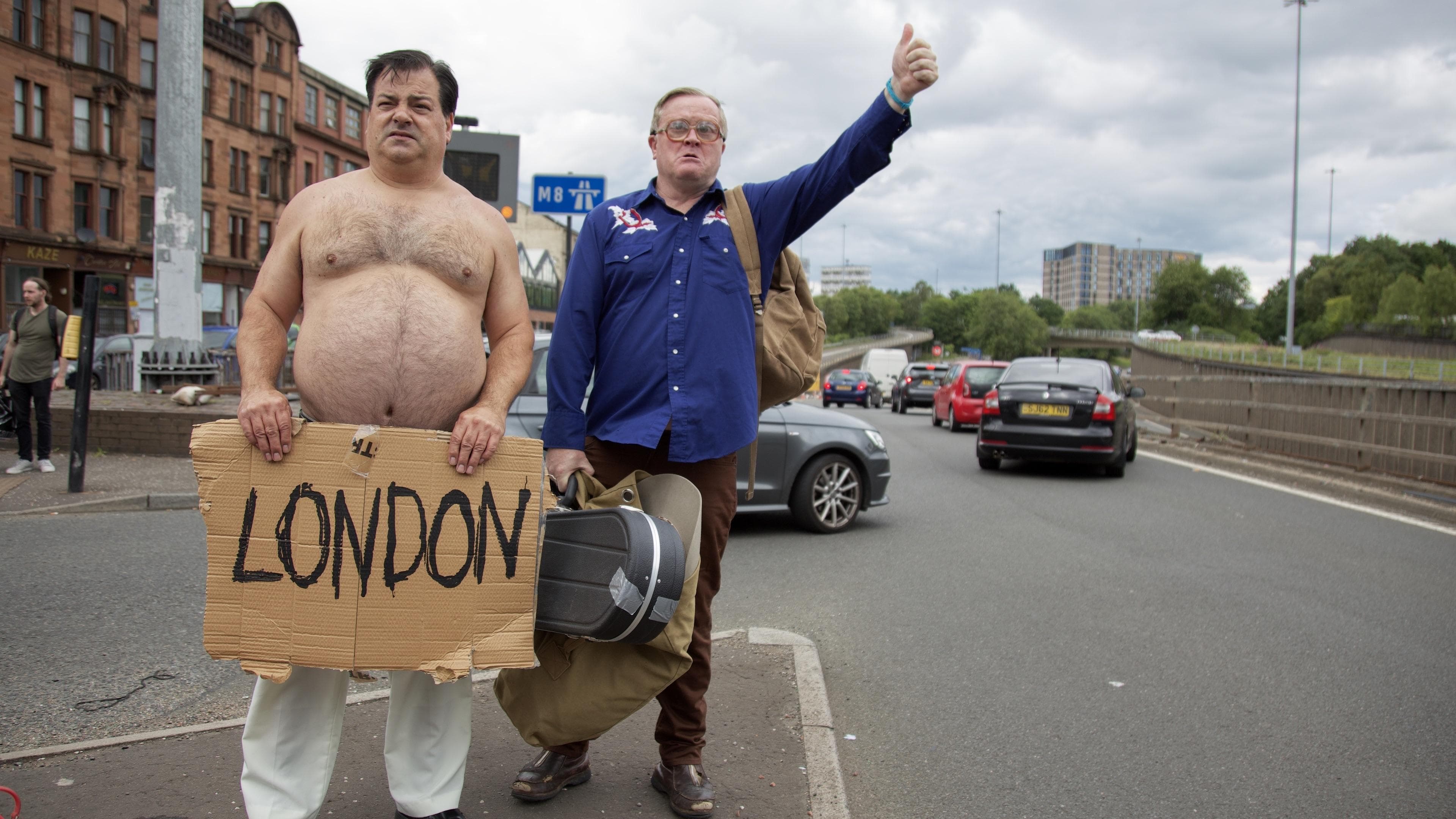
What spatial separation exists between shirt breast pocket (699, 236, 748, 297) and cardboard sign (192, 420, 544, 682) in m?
0.82

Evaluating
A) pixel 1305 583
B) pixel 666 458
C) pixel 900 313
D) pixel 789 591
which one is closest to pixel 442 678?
pixel 666 458

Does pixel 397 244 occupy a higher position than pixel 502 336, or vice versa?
pixel 397 244

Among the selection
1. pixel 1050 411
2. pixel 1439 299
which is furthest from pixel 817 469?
pixel 1439 299

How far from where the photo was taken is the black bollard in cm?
806

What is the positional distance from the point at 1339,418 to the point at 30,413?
586 inches

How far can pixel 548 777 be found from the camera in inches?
117

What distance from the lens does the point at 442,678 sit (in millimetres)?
2324

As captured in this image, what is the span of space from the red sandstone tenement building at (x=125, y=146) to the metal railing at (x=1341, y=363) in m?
39.0

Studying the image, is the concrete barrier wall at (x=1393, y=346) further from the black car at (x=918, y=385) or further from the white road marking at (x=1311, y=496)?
the white road marking at (x=1311, y=496)

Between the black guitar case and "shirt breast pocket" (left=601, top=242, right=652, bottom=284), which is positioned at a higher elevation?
"shirt breast pocket" (left=601, top=242, right=652, bottom=284)

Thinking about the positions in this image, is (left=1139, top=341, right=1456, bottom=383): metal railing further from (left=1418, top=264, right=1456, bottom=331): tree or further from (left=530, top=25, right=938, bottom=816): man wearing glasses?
(left=530, top=25, right=938, bottom=816): man wearing glasses

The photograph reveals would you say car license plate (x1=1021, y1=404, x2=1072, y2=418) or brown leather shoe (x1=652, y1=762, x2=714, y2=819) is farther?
car license plate (x1=1021, y1=404, x2=1072, y2=418)

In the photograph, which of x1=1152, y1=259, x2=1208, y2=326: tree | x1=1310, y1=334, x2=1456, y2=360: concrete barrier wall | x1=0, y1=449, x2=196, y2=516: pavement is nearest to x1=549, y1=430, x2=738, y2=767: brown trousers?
x1=0, y1=449, x2=196, y2=516: pavement

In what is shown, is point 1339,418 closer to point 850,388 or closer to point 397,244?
point 397,244
